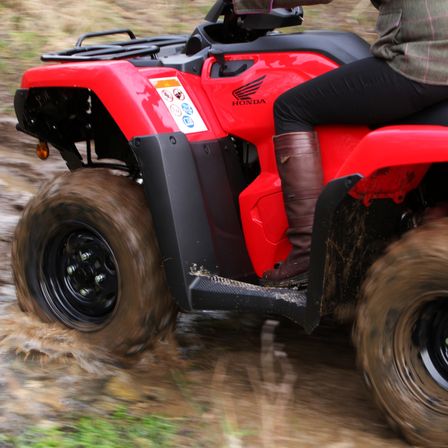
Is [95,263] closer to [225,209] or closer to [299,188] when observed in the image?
Result: [225,209]

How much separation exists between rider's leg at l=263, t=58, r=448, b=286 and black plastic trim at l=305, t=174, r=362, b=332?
0.76ft

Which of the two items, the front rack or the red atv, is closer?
the red atv

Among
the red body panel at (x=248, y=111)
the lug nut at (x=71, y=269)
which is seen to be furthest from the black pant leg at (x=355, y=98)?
the lug nut at (x=71, y=269)

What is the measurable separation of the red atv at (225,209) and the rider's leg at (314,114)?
0.08 meters

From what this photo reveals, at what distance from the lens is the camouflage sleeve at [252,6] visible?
3.40 metres

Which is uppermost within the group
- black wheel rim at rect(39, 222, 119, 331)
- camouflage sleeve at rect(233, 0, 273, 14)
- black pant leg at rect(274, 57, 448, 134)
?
camouflage sleeve at rect(233, 0, 273, 14)

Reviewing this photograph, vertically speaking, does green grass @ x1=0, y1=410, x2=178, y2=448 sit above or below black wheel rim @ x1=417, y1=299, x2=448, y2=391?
below

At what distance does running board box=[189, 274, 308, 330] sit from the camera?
350 centimetres

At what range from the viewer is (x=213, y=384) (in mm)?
3791

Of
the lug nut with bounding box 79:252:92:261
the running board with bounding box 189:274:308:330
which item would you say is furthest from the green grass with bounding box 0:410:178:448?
the lug nut with bounding box 79:252:92:261

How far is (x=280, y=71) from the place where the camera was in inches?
145

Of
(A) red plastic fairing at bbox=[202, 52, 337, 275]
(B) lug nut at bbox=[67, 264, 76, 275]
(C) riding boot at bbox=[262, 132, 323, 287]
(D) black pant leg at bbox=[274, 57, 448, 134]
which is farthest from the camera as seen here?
(B) lug nut at bbox=[67, 264, 76, 275]

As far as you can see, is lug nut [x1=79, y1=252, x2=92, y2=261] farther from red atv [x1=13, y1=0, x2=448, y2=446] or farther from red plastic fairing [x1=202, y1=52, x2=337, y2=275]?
red plastic fairing [x1=202, y1=52, x2=337, y2=275]

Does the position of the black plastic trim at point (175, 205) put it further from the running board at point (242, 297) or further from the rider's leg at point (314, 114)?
the rider's leg at point (314, 114)
